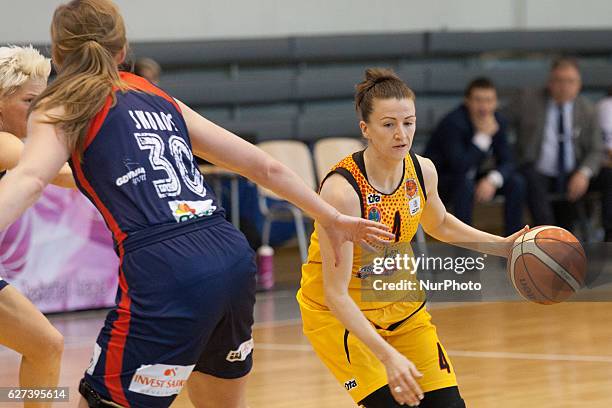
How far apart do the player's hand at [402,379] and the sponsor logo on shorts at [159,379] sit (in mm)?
607

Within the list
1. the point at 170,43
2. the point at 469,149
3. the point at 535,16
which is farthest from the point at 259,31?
the point at 535,16

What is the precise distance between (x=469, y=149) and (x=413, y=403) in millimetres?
6031

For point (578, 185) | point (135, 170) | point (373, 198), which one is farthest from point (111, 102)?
point (578, 185)

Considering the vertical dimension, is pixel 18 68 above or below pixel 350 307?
above

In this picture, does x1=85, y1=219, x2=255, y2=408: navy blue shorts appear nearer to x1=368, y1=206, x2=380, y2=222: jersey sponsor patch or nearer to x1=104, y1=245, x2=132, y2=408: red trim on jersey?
x1=104, y1=245, x2=132, y2=408: red trim on jersey

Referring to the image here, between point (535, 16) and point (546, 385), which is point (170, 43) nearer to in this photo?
point (535, 16)

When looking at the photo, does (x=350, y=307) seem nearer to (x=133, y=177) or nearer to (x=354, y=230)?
(x=354, y=230)

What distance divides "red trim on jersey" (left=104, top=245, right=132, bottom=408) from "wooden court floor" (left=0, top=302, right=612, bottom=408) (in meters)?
2.29

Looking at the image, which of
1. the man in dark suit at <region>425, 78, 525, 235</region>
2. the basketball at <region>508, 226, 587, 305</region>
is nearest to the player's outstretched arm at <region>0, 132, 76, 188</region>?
the basketball at <region>508, 226, 587, 305</region>

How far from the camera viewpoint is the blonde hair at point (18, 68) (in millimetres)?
3910

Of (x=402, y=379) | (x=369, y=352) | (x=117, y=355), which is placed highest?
(x=117, y=355)

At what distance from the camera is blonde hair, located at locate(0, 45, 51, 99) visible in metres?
3.91

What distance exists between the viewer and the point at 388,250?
3775 millimetres

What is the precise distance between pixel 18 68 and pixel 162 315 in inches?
58.0
